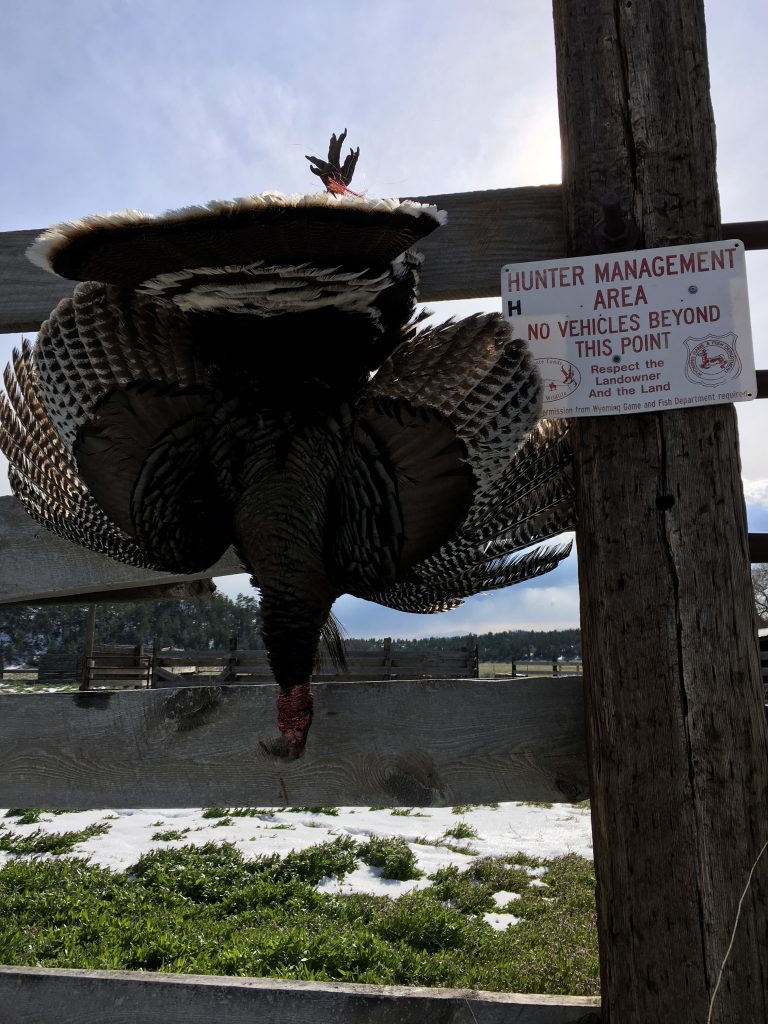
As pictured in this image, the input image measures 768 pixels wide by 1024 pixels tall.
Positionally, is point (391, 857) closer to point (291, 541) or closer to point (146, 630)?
point (291, 541)

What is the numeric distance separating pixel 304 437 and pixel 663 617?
1206 mm

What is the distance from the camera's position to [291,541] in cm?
223

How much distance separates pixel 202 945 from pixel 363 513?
8.34 ft

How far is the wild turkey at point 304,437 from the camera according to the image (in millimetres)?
2092

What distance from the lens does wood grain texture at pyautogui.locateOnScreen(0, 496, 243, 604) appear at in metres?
2.79

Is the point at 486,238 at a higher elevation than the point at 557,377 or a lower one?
higher

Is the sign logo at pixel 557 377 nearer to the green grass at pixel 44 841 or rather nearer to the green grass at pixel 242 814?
the green grass at pixel 44 841

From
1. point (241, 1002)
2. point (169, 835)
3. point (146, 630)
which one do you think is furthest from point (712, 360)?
point (146, 630)

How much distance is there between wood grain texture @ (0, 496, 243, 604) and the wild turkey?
348mm

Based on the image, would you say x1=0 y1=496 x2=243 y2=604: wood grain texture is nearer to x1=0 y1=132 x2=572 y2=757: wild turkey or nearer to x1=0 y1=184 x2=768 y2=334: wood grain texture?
x1=0 y1=132 x2=572 y2=757: wild turkey

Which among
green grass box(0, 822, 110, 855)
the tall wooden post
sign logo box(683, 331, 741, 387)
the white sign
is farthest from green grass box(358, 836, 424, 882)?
sign logo box(683, 331, 741, 387)

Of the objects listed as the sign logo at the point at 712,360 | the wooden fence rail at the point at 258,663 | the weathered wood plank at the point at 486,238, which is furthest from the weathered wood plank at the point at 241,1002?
the wooden fence rail at the point at 258,663

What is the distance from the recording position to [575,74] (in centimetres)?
208

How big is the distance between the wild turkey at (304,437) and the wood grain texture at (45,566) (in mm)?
348
